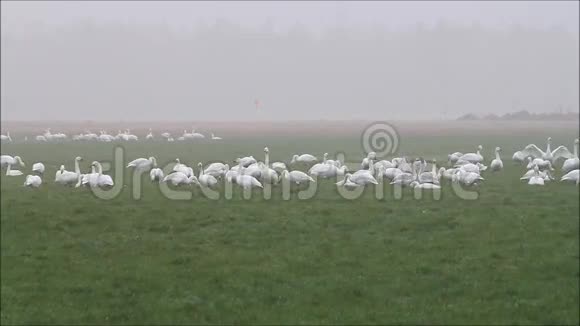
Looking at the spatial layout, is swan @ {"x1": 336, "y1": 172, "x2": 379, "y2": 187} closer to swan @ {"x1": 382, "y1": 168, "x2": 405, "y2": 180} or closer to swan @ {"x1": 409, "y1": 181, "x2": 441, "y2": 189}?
swan @ {"x1": 382, "y1": 168, "x2": 405, "y2": 180}

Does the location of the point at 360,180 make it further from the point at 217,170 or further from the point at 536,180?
the point at 536,180

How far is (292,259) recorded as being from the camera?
18.4 meters

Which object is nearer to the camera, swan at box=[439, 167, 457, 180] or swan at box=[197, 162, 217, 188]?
swan at box=[197, 162, 217, 188]

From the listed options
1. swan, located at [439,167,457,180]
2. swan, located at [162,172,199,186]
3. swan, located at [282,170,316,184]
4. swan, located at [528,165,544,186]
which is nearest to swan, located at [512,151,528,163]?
swan, located at [528,165,544,186]

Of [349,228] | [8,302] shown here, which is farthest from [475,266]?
[8,302]

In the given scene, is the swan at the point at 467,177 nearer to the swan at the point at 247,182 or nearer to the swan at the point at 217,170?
the swan at the point at 247,182

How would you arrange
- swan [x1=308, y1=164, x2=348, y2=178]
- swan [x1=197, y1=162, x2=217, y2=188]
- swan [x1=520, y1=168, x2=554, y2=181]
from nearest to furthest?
swan [x1=197, y1=162, x2=217, y2=188], swan [x1=520, y1=168, x2=554, y2=181], swan [x1=308, y1=164, x2=348, y2=178]

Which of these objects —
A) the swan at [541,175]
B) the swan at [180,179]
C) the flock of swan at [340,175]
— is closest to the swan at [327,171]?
the flock of swan at [340,175]

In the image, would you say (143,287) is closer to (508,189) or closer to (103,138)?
(508,189)

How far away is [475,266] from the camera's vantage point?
58.1 feet

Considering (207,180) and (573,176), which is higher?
(573,176)

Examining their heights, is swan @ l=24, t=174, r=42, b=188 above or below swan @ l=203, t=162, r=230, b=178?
below

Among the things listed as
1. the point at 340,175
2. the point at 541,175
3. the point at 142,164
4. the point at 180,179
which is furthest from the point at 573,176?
the point at 142,164

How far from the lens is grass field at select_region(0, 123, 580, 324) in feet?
51.4
